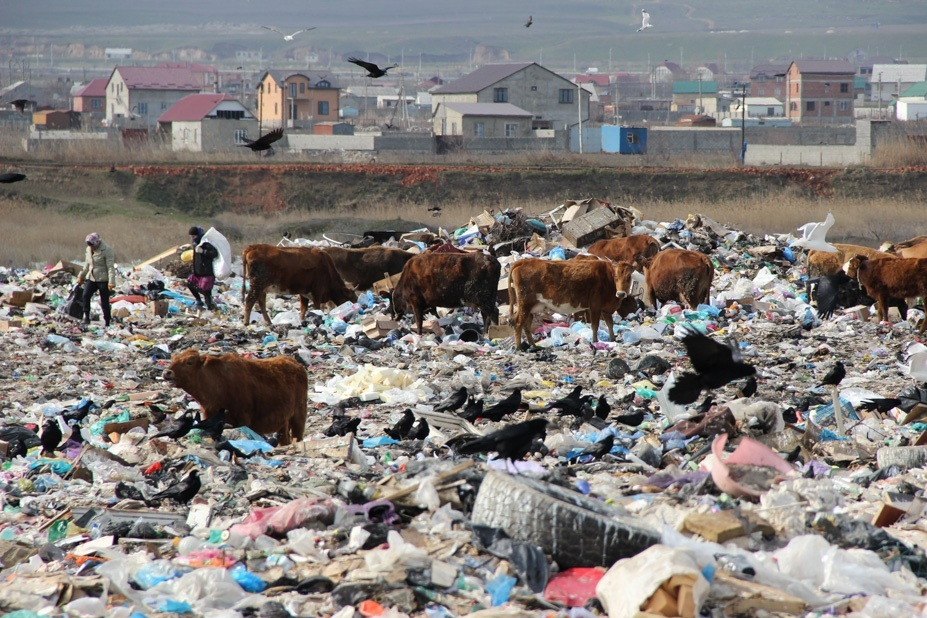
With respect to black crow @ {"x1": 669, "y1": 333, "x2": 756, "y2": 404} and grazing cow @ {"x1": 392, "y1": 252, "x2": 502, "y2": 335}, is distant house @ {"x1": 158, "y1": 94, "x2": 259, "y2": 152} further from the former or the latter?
black crow @ {"x1": 669, "y1": 333, "x2": 756, "y2": 404}

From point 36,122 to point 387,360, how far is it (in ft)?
205

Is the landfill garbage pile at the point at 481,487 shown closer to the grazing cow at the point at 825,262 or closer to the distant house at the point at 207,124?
the grazing cow at the point at 825,262

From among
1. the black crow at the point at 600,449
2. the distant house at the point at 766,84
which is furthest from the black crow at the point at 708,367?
the distant house at the point at 766,84

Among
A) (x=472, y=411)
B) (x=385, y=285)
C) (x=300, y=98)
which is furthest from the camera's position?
(x=300, y=98)

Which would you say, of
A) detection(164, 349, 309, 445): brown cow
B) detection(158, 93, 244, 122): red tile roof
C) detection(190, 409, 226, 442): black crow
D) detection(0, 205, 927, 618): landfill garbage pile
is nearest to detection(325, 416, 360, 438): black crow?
detection(0, 205, 927, 618): landfill garbage pile

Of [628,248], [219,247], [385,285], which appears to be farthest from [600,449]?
[628,248]

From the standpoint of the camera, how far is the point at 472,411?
8758 millimetres

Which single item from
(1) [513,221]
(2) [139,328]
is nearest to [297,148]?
(1) [513,221]

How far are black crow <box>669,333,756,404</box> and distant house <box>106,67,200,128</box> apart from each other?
80.9m

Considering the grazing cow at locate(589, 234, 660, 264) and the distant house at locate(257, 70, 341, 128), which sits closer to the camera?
the grazing cow at locate(589, 234, 660, 264)

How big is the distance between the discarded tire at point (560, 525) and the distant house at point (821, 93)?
95.1 meters

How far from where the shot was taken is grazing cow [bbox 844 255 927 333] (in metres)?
13.8

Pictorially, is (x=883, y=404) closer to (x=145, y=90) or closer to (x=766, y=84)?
(x=145, y=90)

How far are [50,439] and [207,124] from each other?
1906 inches
